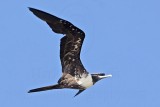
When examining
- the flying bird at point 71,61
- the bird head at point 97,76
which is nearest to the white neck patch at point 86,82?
the flying bird at point 71,61

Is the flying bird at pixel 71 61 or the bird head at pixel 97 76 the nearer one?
the flying bird at pixel 71 61

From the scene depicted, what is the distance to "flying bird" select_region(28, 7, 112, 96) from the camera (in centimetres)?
4611

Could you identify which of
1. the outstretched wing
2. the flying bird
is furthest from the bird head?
the outstretched wing

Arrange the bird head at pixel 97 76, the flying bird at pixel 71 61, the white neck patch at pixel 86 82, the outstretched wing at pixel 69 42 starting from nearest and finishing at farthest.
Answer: the outstretched wing at pixel 69 42 → the flying bird at pixel 71 61 → the white neck patch at pixel 86 82 → the bird head at pixel 97 76

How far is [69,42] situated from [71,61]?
0.76m

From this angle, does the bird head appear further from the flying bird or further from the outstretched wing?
the outstretched wing

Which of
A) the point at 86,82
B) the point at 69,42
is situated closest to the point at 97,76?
the point at 86,82

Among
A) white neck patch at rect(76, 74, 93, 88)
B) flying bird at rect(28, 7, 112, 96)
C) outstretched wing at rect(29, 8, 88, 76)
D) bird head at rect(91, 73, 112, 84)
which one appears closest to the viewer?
outstretched wing at rect(29, 8, 88, 76)

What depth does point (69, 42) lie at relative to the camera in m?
46.6

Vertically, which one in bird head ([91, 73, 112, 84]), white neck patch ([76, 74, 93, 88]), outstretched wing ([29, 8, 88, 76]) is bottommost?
white neck patch ([76, 74, 93, 88])

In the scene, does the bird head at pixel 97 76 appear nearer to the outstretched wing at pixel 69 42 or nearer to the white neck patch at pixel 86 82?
the white neck patch at pixel 86 82

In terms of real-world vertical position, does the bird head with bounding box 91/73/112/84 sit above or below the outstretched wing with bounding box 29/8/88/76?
below

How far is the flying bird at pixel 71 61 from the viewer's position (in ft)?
151

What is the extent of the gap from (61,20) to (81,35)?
3.34ft
